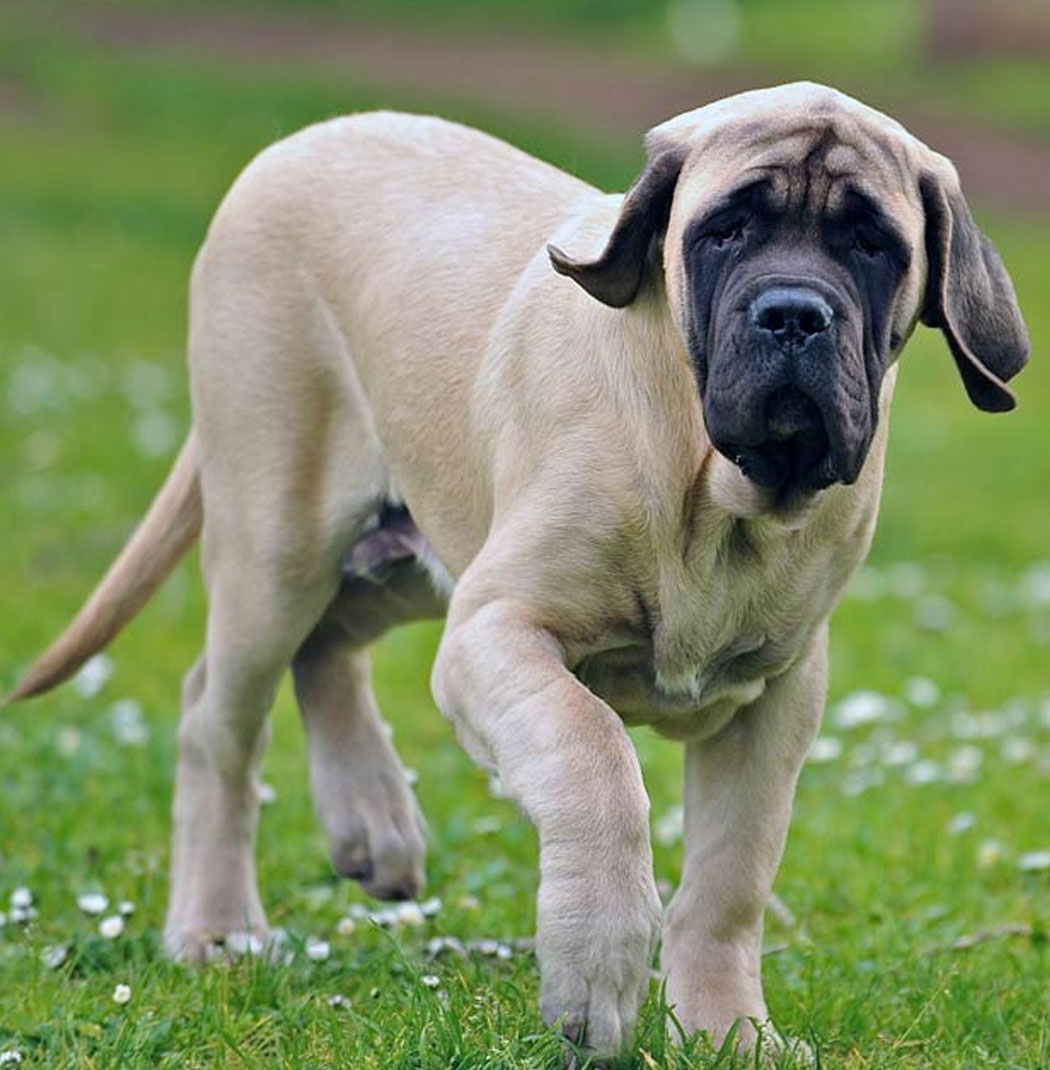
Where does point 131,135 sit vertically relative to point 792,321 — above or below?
below

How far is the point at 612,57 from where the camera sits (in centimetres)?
2627

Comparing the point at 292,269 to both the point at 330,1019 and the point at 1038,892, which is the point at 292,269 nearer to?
the point at 330,1019

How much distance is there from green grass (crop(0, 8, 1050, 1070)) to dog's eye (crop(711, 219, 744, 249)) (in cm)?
129

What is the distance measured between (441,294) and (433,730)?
284 cm

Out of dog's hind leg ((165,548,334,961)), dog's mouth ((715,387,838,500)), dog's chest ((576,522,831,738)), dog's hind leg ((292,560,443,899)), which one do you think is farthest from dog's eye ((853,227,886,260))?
dog's hind leg ((165,548,334,961))

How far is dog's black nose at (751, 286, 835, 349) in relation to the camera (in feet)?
11.4

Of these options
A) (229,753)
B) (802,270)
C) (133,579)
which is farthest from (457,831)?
(802,270)

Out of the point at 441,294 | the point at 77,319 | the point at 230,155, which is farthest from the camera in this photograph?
the point at 230,155

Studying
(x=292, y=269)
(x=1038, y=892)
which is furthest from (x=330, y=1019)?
(x=1038, y=892)

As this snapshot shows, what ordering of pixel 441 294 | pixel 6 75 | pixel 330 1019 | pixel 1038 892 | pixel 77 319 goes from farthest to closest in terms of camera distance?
pixel 6 75, pixel 77 319, pixel 1038 892, pixel 441 294, pixel 330 1019

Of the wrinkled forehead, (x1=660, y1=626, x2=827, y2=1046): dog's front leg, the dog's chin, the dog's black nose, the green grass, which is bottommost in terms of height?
the green grass

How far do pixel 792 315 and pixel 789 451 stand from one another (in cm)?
30

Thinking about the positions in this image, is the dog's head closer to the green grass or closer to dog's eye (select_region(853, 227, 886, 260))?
dog's eye (select_region(853, 227, 886, 260))

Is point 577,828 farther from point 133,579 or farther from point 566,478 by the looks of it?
point 133,579
